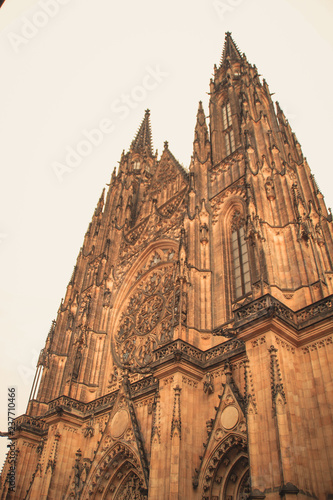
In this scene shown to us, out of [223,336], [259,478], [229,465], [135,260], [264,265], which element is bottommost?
[259,478]

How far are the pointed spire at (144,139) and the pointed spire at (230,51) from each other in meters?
9.14

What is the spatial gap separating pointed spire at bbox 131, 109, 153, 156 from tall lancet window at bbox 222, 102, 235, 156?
36.9 ft

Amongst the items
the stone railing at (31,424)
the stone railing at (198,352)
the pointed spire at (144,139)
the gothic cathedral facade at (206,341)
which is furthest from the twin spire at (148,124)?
the stone railing at (31,424)

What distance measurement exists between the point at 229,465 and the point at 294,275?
5.66m

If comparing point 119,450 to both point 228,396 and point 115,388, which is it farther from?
point 228,396

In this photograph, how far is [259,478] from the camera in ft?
30.2

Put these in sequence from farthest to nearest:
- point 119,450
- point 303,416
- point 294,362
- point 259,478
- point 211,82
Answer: point 211,82 → point 119,450 → point 294,362 → point 303,416 → point 259,478

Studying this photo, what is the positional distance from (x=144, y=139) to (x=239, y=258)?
22105mm

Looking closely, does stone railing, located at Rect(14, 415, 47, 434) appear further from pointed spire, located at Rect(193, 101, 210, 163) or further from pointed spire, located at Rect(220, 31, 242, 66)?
pointed spire, located at Rect(220, 31, 242, 66)

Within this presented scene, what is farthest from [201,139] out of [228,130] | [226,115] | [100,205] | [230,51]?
[100,205]

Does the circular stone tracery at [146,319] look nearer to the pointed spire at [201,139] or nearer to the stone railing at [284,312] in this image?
the stone railing at [284,312]

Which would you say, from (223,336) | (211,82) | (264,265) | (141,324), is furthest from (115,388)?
(211,82)

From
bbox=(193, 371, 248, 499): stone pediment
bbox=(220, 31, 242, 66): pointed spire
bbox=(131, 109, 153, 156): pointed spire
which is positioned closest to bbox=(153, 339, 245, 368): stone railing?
bbox=(193, 371, 248, 499): stone pediment

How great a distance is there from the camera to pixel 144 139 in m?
35.8
